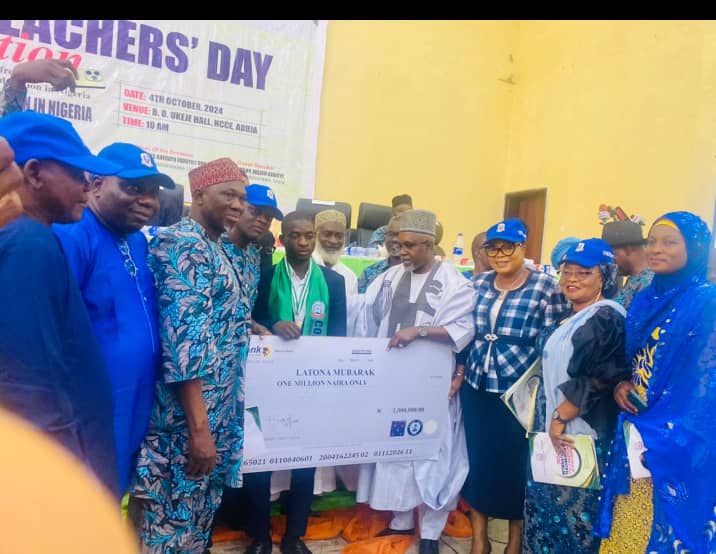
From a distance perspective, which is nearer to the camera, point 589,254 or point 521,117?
point 589,254

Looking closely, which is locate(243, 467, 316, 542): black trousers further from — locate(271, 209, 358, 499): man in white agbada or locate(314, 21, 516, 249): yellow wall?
locate(314, 21, 516, 249): yellow wall

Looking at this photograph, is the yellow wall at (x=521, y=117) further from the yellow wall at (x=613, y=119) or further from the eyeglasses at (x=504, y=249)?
the eyeglasses at (x=504, y=249)

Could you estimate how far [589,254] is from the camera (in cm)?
269

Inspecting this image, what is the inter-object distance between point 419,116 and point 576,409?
299 inches

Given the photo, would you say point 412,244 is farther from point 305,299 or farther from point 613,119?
point 613,119

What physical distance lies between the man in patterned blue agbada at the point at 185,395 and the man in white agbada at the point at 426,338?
1.25 metres

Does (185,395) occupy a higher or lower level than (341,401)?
higher

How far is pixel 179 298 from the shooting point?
196cm

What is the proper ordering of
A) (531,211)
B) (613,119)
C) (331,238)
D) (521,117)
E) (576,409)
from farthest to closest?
(521,117), (531,211), (613,119), (331,238), (576,409)

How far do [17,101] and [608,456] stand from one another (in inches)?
119

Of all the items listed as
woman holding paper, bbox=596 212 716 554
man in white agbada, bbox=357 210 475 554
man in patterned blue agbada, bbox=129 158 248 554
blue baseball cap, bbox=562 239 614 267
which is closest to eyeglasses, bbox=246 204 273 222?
man in patterned blue agbada, bbox=129 158 248 554

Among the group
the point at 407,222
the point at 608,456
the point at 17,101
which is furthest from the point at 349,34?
the point at 608,456

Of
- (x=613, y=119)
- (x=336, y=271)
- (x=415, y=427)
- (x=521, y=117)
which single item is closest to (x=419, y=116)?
(x=521, y=117)

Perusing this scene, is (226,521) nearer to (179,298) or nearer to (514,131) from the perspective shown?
(179,298)
